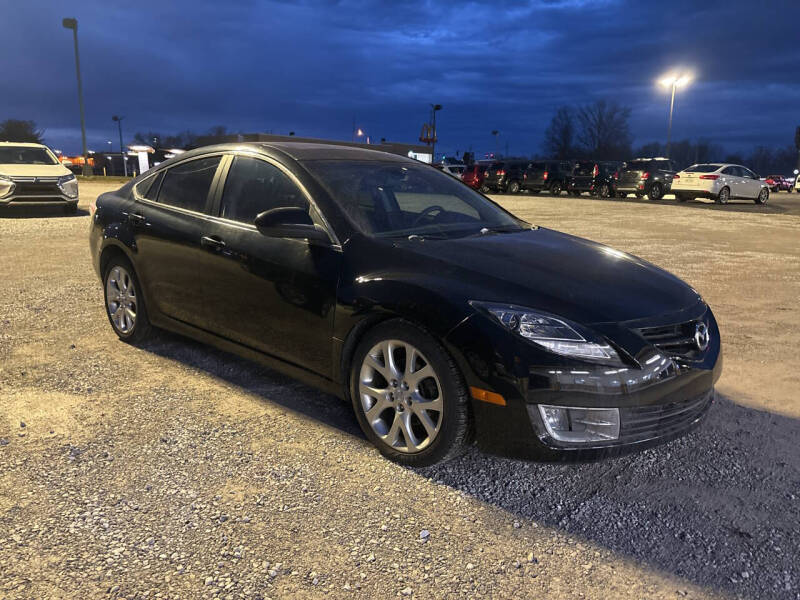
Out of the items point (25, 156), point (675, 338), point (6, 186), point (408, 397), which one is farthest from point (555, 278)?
point (25, 156)

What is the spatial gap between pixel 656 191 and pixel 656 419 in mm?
28337

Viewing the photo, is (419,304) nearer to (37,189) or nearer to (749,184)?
(37,189)

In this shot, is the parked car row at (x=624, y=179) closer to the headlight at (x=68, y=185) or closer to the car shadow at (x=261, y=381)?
the headlight at (x=68, y=185)

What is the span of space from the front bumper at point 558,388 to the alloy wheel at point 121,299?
3045 mm

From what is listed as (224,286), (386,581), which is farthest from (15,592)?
(224,286)

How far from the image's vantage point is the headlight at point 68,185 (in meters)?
14.8

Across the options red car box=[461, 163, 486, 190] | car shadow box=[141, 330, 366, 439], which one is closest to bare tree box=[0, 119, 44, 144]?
red car box=[461, 163, 486, 190]

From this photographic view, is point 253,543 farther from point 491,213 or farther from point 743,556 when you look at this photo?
point 491,213

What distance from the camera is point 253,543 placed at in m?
2.64

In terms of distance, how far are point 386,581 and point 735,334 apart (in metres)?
4.55

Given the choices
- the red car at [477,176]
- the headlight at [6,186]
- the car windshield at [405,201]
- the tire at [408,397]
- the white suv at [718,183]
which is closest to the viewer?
the tire at [408,397]

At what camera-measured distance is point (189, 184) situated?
180 inches

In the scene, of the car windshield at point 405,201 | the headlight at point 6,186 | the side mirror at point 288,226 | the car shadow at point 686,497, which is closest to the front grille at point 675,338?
the car shadow at point 686,497

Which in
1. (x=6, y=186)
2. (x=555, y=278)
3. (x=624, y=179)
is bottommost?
(x=555, y=278)
